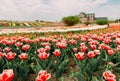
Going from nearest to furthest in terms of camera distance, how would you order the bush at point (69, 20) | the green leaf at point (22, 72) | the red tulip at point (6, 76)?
the red tulip at point (6, 76)
the green leaf at point (22, 72)
the bush at point (69, 20)

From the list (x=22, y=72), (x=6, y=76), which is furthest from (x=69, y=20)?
(x=6, y=76)

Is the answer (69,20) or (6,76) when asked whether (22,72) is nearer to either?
(6,76)

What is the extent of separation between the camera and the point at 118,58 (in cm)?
603

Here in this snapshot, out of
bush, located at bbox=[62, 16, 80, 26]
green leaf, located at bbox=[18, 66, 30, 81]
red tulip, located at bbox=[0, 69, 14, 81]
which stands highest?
red tulip, located at bbox=[0, 69, 14, 81]

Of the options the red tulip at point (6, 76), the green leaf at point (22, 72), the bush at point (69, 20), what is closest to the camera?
the red tulip at point (6, 76)

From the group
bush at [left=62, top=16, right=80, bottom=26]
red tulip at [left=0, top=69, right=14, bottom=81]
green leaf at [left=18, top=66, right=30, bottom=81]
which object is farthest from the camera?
bush at [left=62, top=16, right=80, bottom=26]

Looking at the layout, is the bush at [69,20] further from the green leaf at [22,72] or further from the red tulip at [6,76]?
the red tulip at [6,76]

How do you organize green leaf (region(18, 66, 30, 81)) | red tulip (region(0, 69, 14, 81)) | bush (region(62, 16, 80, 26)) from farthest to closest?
bush (region(62, 16, 80, 26)), green leaf (region(18, 66, 30, 81)), red tulip (region(0, 69, 14, 81))

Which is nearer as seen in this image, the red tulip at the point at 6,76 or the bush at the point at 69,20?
the red tulip at the point at 6,76

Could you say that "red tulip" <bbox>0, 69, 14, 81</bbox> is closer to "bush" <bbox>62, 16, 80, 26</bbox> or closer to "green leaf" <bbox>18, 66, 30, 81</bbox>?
"green leaf" <bbox>18, 66, 30, 81</bbox>

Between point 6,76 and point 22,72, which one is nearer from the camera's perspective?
point 6,76

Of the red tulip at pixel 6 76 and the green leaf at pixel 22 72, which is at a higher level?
the red tulip at pixel 6 76

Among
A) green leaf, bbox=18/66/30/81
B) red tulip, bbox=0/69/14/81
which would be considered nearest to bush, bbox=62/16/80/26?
green leaf, bbox=18/66/30/81

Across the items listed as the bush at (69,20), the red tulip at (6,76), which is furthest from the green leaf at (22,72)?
the bush at (69,20)
